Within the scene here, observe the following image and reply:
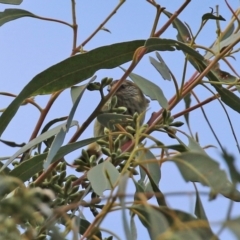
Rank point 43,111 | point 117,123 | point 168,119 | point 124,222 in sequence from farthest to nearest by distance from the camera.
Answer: point 43,111
point 117,123
point 168,119
point 124,222

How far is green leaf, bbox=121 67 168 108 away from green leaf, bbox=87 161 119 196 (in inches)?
10.5

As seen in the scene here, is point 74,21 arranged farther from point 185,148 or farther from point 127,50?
point 185,148

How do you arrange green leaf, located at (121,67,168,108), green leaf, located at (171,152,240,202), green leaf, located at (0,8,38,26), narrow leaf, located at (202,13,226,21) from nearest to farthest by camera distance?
1. green leaf, located at (171,152,240,202)
2. green leaf, located at (121,67,168,108)
3. narrow leaf, located at (202,13,226,21)
4. green leaf, located at (0,8,38,26)

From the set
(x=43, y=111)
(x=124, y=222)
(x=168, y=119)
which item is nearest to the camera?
(x=124, y=222)

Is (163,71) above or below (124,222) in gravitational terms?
above

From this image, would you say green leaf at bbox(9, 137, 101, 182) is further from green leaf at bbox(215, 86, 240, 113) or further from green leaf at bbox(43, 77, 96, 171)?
green leaf at bbox(215, 86, 240, 113)

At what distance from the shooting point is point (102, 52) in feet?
4.39

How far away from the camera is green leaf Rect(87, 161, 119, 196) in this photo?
105cm

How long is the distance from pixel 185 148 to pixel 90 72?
0.83 ft

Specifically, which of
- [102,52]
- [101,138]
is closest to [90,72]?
[102,52]

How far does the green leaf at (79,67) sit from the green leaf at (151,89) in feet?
0.19

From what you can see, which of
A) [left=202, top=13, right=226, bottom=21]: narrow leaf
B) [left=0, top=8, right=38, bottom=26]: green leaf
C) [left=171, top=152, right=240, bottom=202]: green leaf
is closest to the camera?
[left=171, top=152, right=240, bottom=202]: green leaf

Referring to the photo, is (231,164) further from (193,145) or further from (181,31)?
(181,31)

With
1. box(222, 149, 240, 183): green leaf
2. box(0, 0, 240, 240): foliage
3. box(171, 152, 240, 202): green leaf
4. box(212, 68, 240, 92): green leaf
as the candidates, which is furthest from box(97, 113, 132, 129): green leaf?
box(222, 149, 240, 183): green leaf
